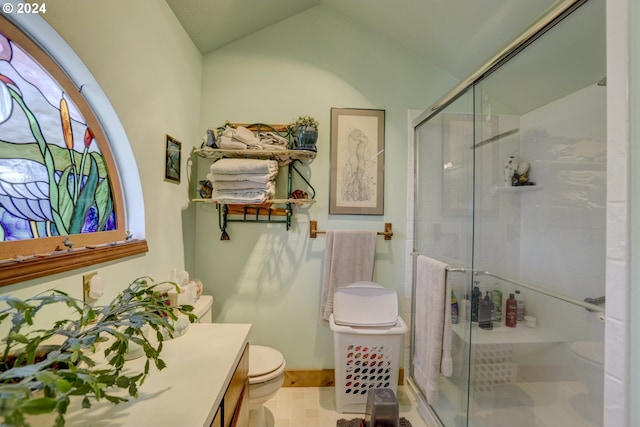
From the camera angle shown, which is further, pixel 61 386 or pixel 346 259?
pixel 346 259

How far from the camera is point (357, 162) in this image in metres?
1.94

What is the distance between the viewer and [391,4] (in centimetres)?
167

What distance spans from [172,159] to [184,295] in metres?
0.78

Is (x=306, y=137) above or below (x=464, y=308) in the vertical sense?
above

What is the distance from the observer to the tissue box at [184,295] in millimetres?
1326

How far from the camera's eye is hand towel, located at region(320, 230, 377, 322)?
6.06 ft

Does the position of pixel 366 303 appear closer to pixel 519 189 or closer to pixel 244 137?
pixel 519 189

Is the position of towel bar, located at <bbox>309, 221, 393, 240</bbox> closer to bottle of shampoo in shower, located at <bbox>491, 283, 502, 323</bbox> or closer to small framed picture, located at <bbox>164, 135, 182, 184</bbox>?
bottle of shampoo in shower, located at <bbox>491, 283, 502, 323</bbox>

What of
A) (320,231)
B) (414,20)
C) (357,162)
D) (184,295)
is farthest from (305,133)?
(184,295)

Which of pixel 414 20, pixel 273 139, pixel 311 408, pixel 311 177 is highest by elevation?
pixel 414 20

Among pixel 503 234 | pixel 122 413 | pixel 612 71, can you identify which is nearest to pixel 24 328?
pixel 122 413

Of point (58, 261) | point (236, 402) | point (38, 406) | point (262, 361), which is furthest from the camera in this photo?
point (262, 361)

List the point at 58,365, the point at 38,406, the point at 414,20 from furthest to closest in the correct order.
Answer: the point at 414,20 < the point at 58,365 < the point at 38,406

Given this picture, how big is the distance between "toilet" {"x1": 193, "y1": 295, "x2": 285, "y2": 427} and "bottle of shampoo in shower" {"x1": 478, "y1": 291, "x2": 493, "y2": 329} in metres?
1.16
